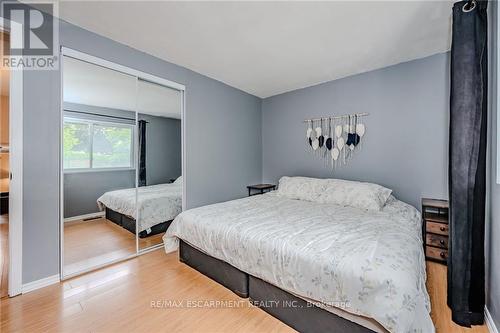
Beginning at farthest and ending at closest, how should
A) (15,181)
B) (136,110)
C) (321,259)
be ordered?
(136,110), (15,181), (321,259)

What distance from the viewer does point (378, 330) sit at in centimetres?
123

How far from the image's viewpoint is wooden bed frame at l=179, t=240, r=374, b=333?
142 cm

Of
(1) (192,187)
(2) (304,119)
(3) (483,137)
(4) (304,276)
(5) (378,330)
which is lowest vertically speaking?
(5) (378,330)

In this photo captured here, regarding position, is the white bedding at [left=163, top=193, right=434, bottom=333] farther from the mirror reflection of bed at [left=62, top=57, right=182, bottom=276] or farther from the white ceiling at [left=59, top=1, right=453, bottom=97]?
the white ceiling at [left=59, top=1, right=453, bottom=97]

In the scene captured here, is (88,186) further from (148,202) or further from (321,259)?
(321,259)

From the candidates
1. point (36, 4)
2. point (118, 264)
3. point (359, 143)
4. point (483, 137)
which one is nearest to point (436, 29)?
point (483, 137)

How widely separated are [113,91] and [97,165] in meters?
0.87

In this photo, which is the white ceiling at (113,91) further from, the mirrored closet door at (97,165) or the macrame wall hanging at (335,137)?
the macrame wall hanging at (335,137)

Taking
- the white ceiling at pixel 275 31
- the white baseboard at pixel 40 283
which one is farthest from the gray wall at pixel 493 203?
the white baseboard at pixel 40 283

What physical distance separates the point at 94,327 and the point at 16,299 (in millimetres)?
893

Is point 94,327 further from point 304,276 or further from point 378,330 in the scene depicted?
point 378,330

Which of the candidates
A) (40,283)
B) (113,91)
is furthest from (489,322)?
(113,91)

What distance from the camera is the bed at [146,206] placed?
8.86 ft

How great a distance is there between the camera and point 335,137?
3555mm
